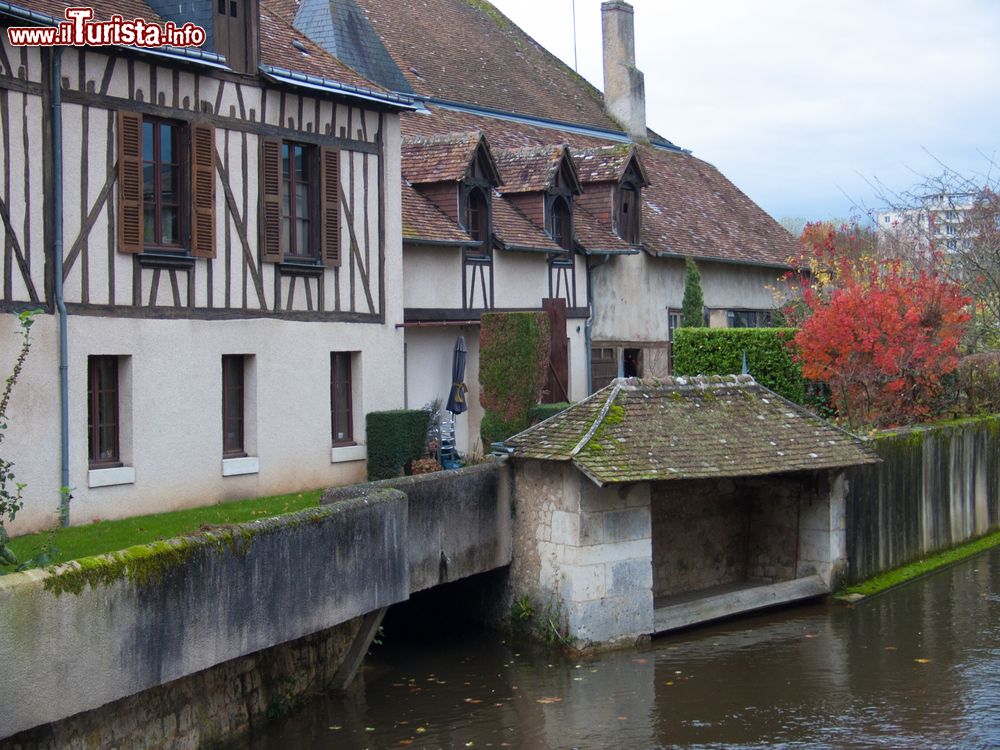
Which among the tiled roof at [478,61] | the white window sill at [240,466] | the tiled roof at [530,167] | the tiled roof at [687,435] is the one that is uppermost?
the tiled roof at [478,61]

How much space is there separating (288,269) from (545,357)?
448cm

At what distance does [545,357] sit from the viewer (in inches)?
789

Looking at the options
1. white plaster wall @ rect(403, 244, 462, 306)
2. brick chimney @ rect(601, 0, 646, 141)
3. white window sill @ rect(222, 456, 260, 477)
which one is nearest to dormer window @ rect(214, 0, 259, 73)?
white plaster wall @ rect(403, 244, 462, 306)

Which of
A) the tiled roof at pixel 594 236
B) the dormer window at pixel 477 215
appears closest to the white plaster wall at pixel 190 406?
the dormer window at pixel 477 215

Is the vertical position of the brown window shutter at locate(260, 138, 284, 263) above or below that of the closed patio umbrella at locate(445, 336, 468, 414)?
above

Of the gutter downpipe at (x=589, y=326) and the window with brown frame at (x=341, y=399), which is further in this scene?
the gutter downpipe at (x=589, y=326)

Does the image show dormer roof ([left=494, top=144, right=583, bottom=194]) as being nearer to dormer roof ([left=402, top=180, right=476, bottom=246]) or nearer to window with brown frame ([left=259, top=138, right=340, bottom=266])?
dormer roof ([left=402, top=180, right=476, bottom=246])

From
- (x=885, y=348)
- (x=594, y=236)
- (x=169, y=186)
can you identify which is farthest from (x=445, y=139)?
(x=885, y=348)

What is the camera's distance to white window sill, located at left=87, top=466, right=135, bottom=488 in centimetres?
1472

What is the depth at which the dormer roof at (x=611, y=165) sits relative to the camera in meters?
26.1

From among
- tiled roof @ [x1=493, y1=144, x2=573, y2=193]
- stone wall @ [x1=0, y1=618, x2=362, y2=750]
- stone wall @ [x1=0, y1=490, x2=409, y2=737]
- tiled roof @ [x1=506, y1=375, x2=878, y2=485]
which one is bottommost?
stone wall @ [x1=0, y1=618, x2=362, y2=750]

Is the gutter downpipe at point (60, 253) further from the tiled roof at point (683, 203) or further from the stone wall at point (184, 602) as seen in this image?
the tiled roof at point (683, 203)

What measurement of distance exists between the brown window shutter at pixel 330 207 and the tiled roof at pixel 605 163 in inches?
355

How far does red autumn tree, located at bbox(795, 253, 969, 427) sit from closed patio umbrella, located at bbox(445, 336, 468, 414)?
20.1 feet
